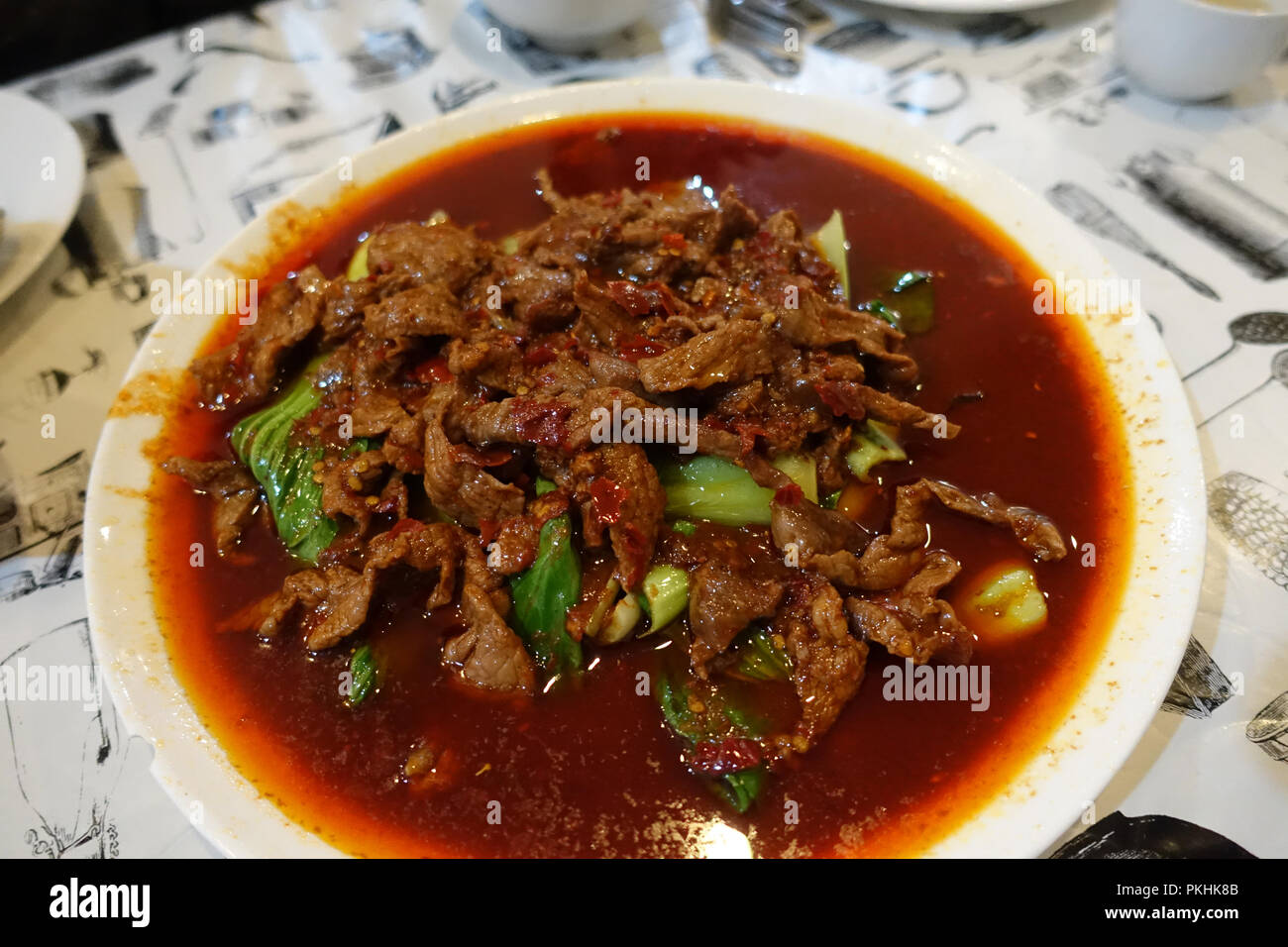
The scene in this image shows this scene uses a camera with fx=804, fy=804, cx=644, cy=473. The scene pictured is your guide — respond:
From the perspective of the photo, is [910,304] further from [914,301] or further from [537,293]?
[537,293]

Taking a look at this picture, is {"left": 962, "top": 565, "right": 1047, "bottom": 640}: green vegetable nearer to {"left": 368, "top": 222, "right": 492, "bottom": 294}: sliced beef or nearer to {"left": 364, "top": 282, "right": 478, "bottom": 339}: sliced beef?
{"left": 364, "top": 282, "right": 478, "bottom": 339}: sliced beef

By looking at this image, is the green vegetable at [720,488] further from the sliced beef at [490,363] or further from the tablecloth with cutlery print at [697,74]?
the tablecloth with cutlery print at [697,74]

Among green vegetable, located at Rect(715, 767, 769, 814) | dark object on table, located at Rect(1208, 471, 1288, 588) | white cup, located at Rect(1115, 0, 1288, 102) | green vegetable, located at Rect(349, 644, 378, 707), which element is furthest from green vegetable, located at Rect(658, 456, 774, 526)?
white cup, located at Rect(1115, 0, 1288, 102)

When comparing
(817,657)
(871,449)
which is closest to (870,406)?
(871,449)

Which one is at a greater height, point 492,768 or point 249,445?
point 249,445

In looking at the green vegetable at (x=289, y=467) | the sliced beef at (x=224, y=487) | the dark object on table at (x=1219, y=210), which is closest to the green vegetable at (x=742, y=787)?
the green vegetable at (x=289, y=467)
